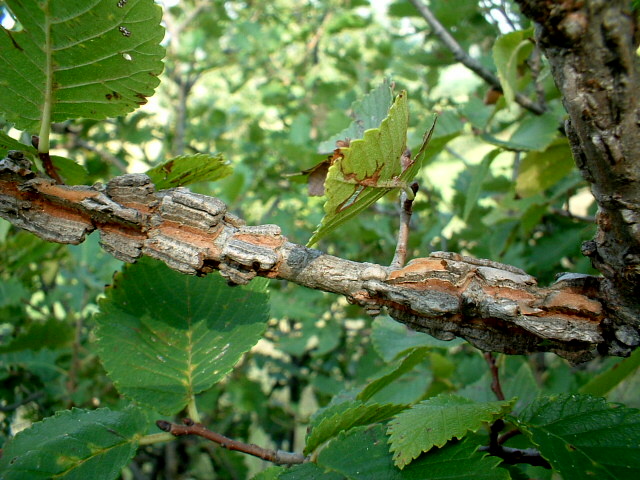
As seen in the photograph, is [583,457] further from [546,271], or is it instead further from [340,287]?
[546,271]

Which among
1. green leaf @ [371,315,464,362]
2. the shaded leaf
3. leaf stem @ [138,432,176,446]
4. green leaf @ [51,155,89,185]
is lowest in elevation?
the shaded leaf

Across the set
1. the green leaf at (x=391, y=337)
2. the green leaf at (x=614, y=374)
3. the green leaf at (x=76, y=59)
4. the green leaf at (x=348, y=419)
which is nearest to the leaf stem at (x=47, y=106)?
the green leaf at (x=76, y=59)

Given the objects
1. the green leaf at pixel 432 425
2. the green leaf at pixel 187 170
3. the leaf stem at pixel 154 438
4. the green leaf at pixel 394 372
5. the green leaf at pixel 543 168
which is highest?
the green leaf at pixel 543 168

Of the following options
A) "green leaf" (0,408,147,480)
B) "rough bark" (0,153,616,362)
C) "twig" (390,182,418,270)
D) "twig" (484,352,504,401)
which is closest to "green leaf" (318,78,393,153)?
"twig" (390,182,418,270)

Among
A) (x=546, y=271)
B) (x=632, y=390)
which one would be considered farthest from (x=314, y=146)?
(x=632, y=390)

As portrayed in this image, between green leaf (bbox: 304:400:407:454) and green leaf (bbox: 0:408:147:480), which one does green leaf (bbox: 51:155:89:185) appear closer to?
green leaf (bbox: 0:408:147:480)

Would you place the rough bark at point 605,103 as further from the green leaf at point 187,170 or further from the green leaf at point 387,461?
the green leaf at point 187,170

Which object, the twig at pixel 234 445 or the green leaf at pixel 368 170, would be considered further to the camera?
the twig at pixel 234 445
